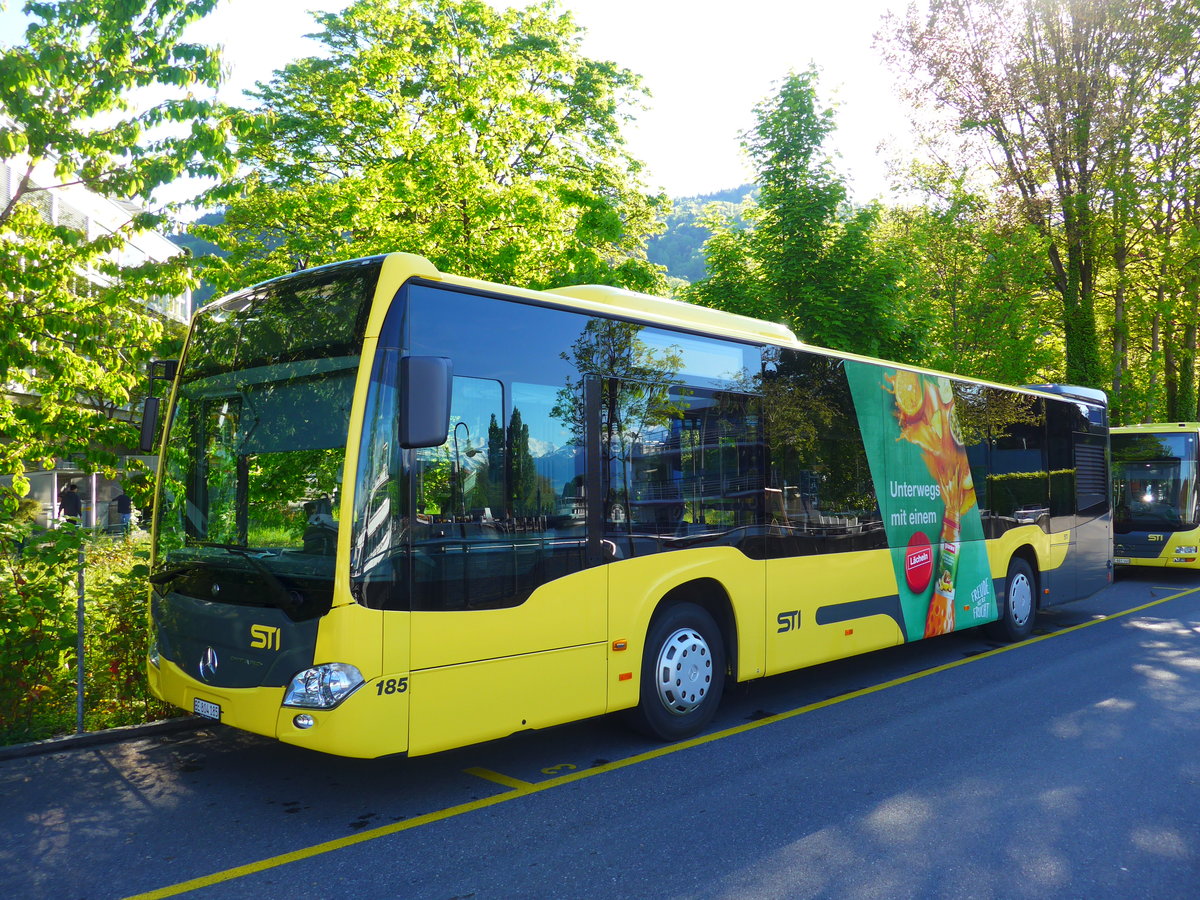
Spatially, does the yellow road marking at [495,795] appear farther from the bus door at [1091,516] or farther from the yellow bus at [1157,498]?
the yellow bus at [1157,498]

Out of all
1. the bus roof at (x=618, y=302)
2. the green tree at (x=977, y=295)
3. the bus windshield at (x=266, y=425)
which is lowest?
the bus windshield at (x=266, y=425)

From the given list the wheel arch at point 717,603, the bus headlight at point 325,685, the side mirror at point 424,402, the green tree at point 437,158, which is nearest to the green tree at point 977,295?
the green tree at point 437,158

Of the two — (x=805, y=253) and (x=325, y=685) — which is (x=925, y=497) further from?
(x=805, y=253)

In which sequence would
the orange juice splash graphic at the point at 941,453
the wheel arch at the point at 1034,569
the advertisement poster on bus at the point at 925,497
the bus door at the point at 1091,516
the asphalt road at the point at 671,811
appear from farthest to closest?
1. the bus door at the point at 1091,516
2. the wheel arch at the point at 1034,569
3. the orange juice splash graphic at the point at 941,453
4. the advertisement poster on bus at the point at 925,497
5. the asphalt road at the point at 671,811

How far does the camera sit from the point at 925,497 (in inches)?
382

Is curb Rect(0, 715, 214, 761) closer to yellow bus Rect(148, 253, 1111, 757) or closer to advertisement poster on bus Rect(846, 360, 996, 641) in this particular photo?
yellow bus Rect(148, 253, 1111, 757)

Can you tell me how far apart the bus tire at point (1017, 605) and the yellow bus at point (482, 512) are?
3.48m

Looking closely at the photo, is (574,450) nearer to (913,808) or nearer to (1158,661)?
(913,808)

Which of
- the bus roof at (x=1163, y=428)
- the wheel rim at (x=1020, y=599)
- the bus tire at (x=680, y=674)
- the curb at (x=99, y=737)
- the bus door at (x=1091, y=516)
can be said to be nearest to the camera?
the curb at (x=99, y=737)

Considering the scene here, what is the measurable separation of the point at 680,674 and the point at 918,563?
3808mm

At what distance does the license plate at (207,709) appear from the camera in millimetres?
5465

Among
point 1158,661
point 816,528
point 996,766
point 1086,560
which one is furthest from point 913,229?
point 996,766

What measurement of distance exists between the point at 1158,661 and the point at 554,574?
755 cm

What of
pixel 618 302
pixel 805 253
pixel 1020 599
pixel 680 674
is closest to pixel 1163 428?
pixel 805 253
